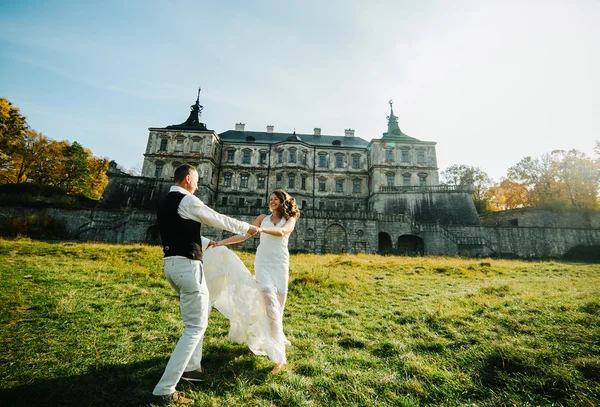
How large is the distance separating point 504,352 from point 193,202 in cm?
454

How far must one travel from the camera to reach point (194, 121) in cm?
4112

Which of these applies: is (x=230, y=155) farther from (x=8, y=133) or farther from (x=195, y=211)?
(x=195, y=211)

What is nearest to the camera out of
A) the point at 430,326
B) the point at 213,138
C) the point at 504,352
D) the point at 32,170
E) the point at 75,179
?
the point at 504,352

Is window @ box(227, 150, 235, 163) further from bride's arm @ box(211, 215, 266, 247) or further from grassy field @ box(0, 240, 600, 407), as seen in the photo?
bride's arm @ box(211, 215, 266, 247)

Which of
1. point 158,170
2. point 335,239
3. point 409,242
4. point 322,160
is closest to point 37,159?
point 158,170

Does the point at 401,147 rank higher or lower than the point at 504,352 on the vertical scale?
higher

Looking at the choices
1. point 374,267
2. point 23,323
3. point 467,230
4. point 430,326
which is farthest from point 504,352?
point 467,230

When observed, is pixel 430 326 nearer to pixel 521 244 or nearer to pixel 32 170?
pixel 521 244

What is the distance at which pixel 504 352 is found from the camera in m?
3.75

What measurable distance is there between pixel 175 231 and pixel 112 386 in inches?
73.8

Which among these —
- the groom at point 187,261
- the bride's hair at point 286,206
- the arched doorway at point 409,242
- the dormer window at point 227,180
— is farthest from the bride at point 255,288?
the dormer window at point 227,180

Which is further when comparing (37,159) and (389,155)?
(389,155)

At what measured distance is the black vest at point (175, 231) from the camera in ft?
10.3

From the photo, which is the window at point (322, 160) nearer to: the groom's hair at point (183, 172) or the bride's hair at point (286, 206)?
the bride's hair at point (286, 206)
